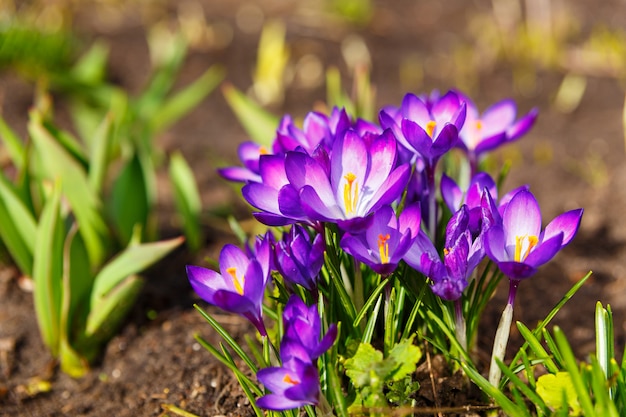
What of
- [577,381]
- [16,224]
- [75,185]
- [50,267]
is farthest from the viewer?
[75,185]

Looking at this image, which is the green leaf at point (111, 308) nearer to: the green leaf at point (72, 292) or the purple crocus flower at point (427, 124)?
the green leaf at point (72, 292)

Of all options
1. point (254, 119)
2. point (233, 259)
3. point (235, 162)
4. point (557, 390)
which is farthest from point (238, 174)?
point (235, 162)

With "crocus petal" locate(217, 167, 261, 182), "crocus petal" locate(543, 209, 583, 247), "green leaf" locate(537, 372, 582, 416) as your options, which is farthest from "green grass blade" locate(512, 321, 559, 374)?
"crocus petal" locate(217, 167, 261, 182)

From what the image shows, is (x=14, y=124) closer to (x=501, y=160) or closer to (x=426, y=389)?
(x=501, y=160)

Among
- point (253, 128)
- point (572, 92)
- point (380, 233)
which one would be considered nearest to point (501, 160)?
point (572, 92)

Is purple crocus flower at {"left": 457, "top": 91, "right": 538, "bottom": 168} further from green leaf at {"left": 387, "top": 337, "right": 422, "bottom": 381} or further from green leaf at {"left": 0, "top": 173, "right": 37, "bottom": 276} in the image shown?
A: green leaf at {"left": 0, "top": 173, "right": 37, "bottom": 276}

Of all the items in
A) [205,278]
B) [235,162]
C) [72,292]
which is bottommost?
[235,162]

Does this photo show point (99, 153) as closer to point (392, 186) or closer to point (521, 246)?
point (392, 186)
